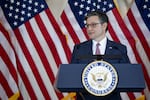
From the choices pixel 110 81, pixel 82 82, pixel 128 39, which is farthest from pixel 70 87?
pixel 128 39

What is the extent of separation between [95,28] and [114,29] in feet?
5.44

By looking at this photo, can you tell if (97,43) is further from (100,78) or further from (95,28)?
(100,78)

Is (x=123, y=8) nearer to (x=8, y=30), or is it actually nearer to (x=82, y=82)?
(x=8, y=30)

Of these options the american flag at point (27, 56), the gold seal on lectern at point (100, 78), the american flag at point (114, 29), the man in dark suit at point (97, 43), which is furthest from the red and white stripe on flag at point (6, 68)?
the gold seal on lectern at point (100, 78)

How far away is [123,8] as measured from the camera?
379 centimetres

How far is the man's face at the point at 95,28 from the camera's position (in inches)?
83.7

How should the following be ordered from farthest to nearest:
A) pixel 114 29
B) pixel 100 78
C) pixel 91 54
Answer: pixel 114 29
pixel 91 54
pixel 100 78

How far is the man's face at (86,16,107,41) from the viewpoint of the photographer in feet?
6.98

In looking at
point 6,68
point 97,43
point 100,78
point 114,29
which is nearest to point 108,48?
point 97,43

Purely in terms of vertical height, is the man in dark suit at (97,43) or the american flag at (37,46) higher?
the man in dark suit at (97,43)

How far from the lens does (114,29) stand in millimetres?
3768

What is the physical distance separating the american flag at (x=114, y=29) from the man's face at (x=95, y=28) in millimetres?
1593

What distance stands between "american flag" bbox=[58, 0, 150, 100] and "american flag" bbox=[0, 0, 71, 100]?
0.14 metres

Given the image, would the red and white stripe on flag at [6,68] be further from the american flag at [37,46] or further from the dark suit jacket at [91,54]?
the dark suit jacket at [91,54]
